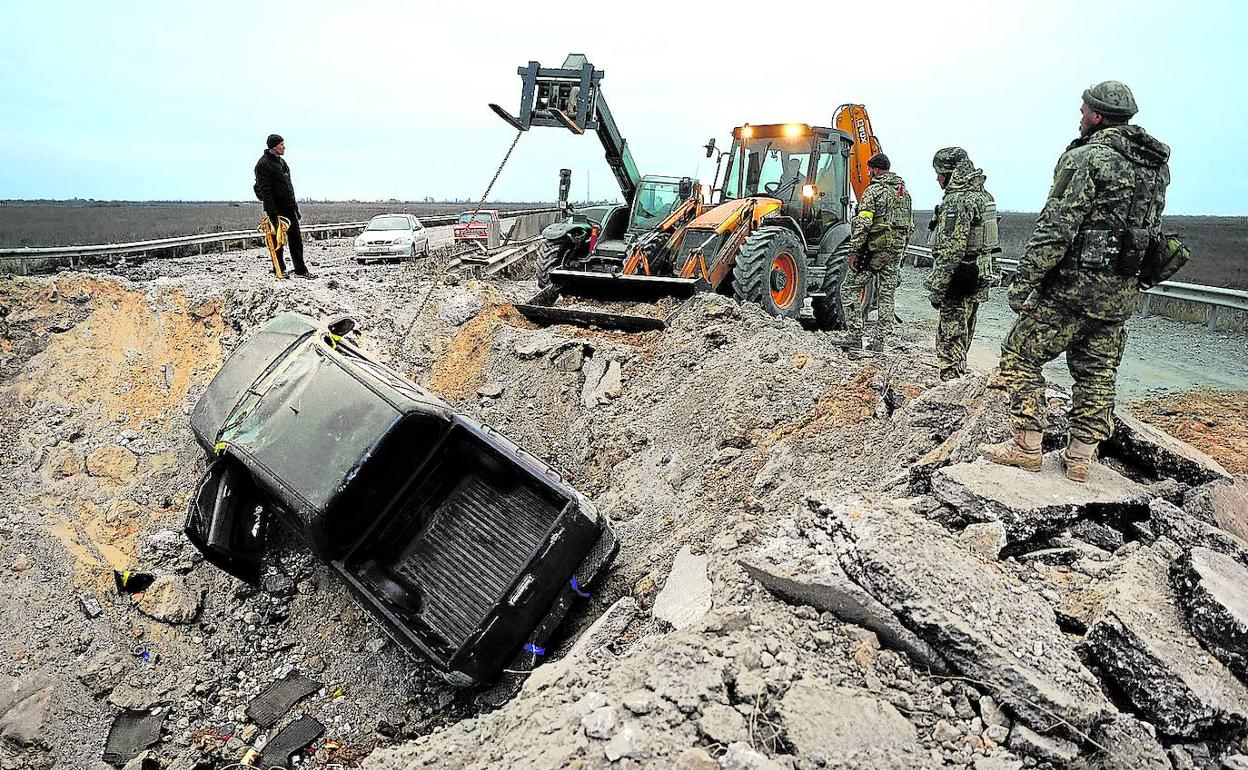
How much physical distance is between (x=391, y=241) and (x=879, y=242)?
11.2 metres

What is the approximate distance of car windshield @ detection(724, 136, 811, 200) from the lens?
8.98 m

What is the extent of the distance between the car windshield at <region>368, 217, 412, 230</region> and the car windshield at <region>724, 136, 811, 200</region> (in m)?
9.52

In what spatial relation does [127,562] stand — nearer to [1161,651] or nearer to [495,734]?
[495,734]

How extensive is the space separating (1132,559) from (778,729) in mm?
1783

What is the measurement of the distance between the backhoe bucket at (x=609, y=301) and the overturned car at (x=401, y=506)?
2.96 meters

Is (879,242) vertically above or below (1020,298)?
above

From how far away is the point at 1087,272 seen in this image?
3660 mm

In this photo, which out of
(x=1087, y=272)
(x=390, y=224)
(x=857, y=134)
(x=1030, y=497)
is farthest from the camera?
(x=390, y=224)

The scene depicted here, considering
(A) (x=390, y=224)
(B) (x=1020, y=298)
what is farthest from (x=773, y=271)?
(A) (x=390, y=224)

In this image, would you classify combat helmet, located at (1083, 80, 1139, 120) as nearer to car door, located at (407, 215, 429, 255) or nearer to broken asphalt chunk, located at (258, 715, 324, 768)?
broken asphalt chunk, located at (258, 715, 324, 768)

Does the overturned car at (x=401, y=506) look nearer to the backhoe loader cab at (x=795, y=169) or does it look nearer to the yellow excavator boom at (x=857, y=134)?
the backhoe loader cab at (x=795, y=169)

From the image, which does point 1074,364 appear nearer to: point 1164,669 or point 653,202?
point 1164,669

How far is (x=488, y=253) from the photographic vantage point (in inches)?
531

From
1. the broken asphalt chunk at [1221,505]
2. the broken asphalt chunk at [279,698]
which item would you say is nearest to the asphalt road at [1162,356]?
the broken asphalt chunk at [1221,505]
